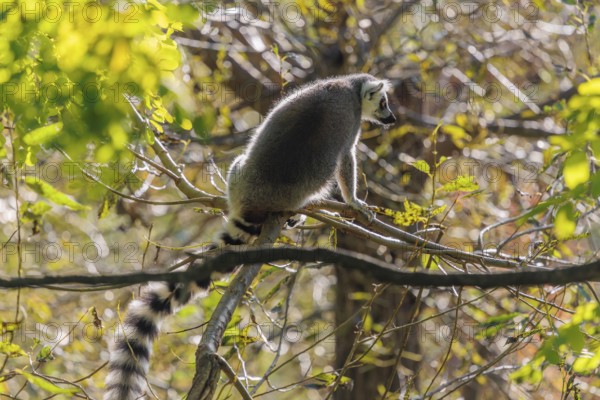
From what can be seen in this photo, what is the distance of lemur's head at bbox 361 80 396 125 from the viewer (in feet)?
20.9

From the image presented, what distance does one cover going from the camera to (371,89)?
6.34 metres

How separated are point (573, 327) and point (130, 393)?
240 centimetres

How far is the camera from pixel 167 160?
475 centimetres

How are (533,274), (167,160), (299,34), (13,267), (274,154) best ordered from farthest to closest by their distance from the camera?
(13,267), (299,34), (274,154), (167,160), (533,274)

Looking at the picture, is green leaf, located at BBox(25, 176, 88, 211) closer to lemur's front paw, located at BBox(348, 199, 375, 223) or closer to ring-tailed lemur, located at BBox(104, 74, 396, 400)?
ring-tailed lemur, located at BBox(104, 74, 396, 400)

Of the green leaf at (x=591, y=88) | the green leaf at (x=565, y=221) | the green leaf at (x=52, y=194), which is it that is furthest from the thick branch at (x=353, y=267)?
the green leaf at (x=52, y=194)

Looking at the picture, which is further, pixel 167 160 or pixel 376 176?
pixel 376 176

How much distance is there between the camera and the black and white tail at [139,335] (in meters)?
3.86

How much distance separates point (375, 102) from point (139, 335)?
312 cm

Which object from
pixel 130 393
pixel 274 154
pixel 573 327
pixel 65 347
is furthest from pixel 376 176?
pixel 573 327

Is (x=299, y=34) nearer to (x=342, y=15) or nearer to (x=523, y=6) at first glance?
(x=342, y=15)

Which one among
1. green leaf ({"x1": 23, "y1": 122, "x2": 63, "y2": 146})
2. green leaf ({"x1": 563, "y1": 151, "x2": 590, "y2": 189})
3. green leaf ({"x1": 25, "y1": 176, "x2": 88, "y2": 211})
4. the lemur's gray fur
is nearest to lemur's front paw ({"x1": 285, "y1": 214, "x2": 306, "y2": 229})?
the lemur's gray fur

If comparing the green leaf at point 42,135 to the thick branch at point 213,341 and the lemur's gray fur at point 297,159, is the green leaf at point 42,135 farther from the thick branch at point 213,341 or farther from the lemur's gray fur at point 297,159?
the lemur's gray fur at point 297,159

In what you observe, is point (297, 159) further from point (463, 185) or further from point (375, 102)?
point (463, 185)
